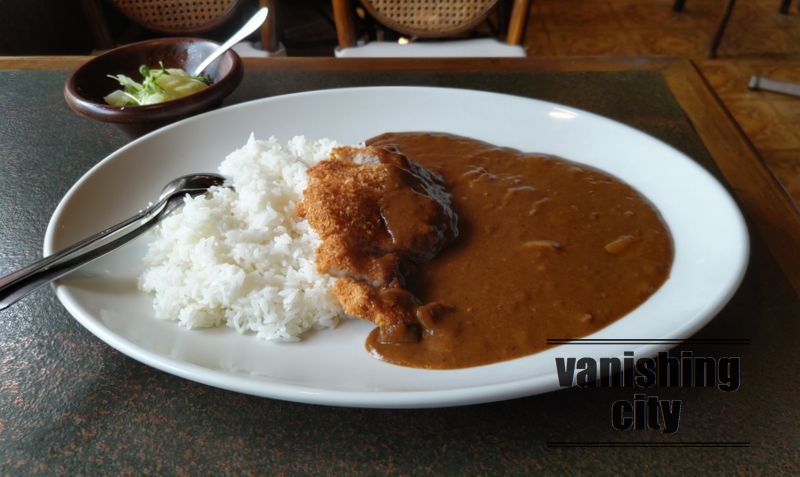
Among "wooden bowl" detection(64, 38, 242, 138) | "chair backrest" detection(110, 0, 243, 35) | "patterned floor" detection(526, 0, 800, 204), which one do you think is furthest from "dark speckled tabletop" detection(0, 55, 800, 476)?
"patterned floor" detection(526, 0, 800, 204)

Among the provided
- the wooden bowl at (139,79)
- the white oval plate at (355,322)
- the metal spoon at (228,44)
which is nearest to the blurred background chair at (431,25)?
the metal spoon at (228,44)

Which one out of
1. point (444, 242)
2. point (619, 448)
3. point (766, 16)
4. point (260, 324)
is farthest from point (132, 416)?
point (766, 16)

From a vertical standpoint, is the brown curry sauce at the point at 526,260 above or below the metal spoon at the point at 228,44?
below

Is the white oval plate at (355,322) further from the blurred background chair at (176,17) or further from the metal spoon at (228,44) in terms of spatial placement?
the blurred background chair at (176,17)

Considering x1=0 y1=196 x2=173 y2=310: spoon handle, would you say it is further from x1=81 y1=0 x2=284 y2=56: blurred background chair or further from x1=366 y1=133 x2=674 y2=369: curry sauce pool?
x1=81 y1=0 x2=284 y2=56: blurred background chair

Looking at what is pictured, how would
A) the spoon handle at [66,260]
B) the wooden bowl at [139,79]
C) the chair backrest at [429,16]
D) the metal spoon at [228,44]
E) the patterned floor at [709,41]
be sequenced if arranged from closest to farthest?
the spoon handle at [66,260], the wooden bowl at [139,79], the metal spoon at [228,44], the chair backrest at [429,16], the patterned floor at [709,41]

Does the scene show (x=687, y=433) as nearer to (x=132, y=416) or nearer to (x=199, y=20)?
(x=132, y=416)

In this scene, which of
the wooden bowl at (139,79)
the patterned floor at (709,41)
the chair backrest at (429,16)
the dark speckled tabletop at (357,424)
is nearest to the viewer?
the dark speckled tabletop at (357,424)
